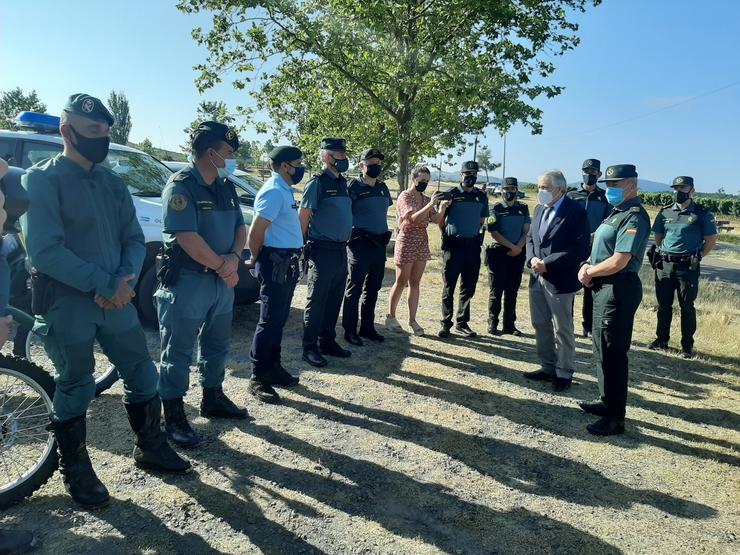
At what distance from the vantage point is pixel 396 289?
6.12m

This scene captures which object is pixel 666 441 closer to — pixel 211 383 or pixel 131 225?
pixel 211 383

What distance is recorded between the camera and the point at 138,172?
5.75m

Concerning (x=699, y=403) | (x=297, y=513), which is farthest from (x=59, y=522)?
(x=699, y=403)

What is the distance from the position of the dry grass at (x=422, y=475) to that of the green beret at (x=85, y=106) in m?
2.00

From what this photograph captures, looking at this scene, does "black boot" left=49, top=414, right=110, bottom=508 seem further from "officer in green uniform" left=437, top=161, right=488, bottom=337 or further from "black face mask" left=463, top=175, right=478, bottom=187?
"black face mask" left=463, top=175, right=478, bottom=187

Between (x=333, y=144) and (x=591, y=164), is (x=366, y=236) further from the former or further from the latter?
(x=591, y=164)

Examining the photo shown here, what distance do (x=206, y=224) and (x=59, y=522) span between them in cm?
178

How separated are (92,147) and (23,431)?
1628 mm

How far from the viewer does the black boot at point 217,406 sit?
143 inches

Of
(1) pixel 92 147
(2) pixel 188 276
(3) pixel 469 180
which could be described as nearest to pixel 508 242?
(3) pixel 469 180

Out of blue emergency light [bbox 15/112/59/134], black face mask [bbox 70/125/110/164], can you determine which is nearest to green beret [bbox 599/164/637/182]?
black face mask [bbox 70/125/110/164]

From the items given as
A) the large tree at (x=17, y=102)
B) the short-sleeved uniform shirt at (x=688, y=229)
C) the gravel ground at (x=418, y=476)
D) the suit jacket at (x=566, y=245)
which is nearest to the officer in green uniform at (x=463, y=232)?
the gravel ground at (x=418, y=476)

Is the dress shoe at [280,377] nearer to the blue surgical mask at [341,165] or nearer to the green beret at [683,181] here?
the blue surgical mask at [341,165]

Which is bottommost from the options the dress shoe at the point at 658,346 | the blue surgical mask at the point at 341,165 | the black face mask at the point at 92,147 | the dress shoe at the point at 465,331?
the dress shoe at the point at 658,346
